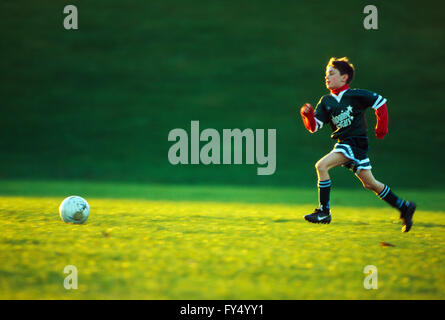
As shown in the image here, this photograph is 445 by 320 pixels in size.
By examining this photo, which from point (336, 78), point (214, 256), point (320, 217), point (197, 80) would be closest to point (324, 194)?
point (320, 217)

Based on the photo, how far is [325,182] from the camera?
461 cm

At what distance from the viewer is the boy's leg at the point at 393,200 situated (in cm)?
432

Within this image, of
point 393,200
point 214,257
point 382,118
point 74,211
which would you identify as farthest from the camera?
point 382,118

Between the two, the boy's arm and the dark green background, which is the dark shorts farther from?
the dark green background

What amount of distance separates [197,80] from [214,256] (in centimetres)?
1247

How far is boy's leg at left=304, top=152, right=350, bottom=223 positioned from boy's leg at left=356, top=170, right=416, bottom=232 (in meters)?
0.27

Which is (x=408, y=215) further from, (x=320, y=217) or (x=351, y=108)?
(x=351, y=108)

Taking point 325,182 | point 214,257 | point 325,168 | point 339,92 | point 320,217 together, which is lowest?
point 214,257

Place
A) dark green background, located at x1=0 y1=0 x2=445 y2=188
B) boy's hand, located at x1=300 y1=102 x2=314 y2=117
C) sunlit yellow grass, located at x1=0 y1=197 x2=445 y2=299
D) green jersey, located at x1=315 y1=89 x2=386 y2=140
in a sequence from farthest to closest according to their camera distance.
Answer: dark green background, located at x1=0 y1=0 x2=445 y2=188 < boy's hand, located at x1=300 y1=102 x2=314 y2=117 < green jersey, located at x1=315 y1=89 x2=386 y2=140 < sunlit yellow grass, located at x1=0 y1=197 x2=445 y2=299

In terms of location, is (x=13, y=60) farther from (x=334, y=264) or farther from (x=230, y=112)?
(x=334, y=264)

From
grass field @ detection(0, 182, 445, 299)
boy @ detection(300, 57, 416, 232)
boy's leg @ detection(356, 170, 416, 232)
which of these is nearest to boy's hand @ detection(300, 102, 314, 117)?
boy @ detection(300, 57, 416, 232)

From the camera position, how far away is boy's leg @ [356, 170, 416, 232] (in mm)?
4316

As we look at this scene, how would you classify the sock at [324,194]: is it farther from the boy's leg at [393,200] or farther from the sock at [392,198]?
the sock at [392,198]

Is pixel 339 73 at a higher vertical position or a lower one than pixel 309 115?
higher
